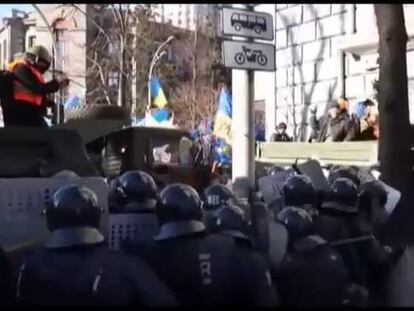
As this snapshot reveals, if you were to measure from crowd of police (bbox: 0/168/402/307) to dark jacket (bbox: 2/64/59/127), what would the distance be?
1.79 metres

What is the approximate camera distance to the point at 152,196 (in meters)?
4.75

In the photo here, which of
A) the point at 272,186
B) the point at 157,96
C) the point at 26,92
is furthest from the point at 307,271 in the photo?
the point at 157,96

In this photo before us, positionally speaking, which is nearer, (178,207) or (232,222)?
(178,207)

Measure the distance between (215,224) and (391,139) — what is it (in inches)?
162

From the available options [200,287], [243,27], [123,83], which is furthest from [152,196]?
[123,83]

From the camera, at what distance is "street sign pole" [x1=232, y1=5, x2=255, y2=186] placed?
8.23 m

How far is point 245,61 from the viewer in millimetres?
7695

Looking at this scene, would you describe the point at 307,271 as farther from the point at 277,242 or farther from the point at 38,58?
the point at 38,58

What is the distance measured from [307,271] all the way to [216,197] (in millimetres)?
929

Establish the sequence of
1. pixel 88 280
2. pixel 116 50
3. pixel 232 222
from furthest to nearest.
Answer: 1. pixel 116 50
2. pixel 232 222
3. pixel 88 280

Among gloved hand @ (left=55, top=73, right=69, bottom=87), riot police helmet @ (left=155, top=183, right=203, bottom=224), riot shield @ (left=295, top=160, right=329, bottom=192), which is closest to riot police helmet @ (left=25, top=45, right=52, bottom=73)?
gloved hand @ (left=55, top=73, right=69, bottom=87)

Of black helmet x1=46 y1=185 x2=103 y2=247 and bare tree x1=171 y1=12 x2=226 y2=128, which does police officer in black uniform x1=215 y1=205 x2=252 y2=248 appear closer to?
black helmet x1=46 y1=185 x2=103 y2=247

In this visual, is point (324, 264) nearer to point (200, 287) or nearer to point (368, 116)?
point (200, 287)

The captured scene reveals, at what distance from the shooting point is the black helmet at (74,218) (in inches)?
157
